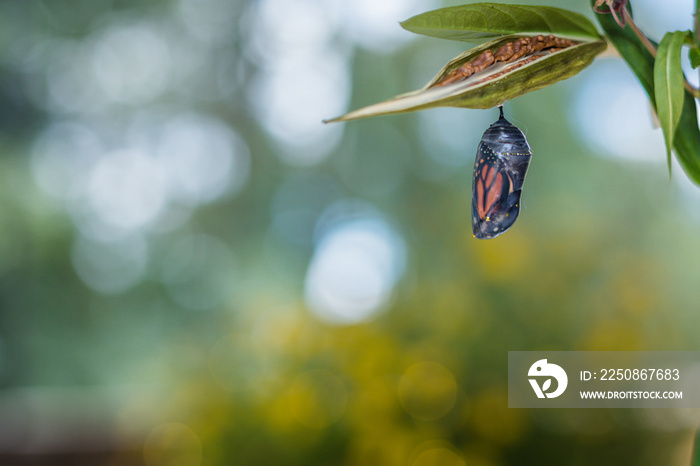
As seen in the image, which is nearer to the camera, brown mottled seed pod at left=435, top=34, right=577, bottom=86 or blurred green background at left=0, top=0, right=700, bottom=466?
brown mottled seed pod at left=435, top=34, right=577, bottom=86

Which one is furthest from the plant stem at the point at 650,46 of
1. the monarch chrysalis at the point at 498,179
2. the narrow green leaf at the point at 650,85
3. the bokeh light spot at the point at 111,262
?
the bokeh light spot at the point at 111,262

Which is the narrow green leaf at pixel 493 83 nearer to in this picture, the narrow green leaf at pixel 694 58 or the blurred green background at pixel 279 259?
the narrow green leaf at pixel 694 58

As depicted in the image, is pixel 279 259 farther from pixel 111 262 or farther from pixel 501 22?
pixel 501 22

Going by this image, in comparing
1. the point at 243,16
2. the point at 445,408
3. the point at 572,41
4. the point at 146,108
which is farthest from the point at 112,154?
the point at 572,41

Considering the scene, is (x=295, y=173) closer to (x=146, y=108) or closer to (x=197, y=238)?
(x=197, y=238)

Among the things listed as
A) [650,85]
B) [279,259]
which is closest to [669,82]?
[650,85]

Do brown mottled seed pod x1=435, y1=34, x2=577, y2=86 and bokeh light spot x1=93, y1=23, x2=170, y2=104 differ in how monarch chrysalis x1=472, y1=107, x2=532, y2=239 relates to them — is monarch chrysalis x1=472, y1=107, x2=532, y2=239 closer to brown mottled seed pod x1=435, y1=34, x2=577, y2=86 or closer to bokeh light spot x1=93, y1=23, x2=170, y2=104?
brown mottled seed pod x1=435, y1=34, x2=577, y2=86

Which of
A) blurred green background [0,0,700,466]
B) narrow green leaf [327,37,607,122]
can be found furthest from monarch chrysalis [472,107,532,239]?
blurred green background [0,0,700,466]
